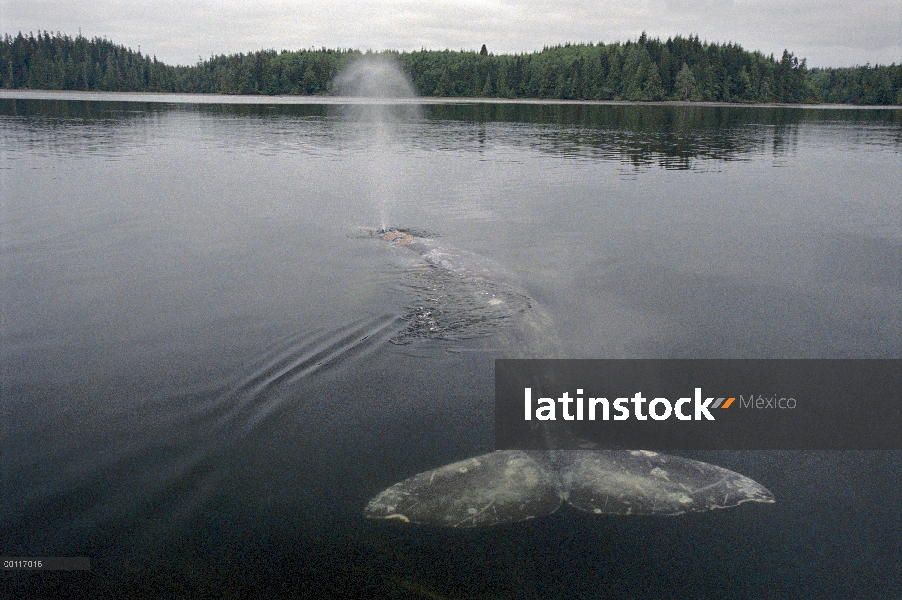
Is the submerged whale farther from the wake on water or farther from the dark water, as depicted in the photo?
the dark water

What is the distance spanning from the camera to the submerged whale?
934 cm

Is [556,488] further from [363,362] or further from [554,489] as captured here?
[363,362]

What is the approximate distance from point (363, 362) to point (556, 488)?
5.62 meters

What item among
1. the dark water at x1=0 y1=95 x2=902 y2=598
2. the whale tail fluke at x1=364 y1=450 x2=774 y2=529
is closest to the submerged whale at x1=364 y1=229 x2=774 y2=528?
the whale tail fluke at x1=364 y1=450 x2=774 y2=529

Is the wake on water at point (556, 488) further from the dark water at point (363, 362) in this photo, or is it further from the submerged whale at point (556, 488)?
the dark water at point (363, 362)

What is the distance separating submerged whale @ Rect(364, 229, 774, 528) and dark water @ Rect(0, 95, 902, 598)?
0.30m

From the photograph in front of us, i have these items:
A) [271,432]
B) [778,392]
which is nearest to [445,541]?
[271,432]

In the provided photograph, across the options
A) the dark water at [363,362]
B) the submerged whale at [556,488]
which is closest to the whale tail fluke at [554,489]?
the submerged whale at [556,488]

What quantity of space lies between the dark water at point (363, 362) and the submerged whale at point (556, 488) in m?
0.30

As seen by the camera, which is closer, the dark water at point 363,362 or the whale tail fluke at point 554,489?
the dark water at point 363,362

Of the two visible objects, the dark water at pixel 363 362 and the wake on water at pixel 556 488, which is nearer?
the dark water at pixel 363 362

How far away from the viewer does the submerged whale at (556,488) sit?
9.34 m

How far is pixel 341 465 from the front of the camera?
10.3 meters

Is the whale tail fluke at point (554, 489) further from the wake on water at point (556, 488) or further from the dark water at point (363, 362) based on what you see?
the dark water at point (363, 362)
